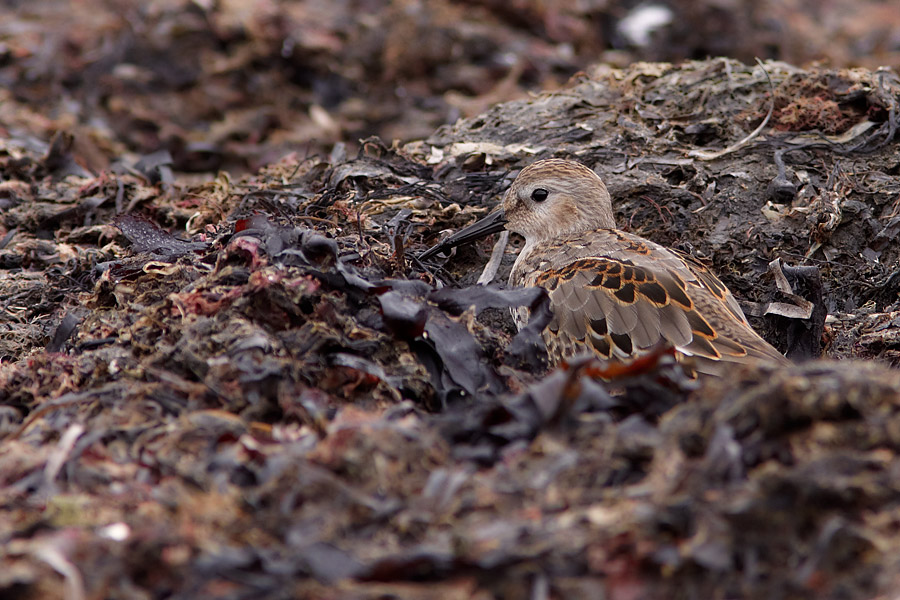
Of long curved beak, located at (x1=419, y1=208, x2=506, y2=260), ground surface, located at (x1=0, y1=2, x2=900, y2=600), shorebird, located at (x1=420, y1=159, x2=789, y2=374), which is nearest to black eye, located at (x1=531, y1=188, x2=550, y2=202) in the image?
shorebird, located at (x1=420, y1=159, x2=789, y2=374)

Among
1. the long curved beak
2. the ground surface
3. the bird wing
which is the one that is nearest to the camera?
the ground surface

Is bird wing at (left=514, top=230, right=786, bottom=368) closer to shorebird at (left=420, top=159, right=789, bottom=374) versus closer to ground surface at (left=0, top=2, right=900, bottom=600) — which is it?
shorebird at (left=420, top=159, right=789, bottom=374)

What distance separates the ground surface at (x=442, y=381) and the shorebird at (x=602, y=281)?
0.32 m

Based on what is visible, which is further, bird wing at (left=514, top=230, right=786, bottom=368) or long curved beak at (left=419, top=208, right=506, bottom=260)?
long curved beak at (left=419, top=208, right=506, bottom=260)

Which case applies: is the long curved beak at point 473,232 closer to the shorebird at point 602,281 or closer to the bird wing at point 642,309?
the shorebird at point 602,281

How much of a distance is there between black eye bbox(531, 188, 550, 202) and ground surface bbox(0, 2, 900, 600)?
45cm

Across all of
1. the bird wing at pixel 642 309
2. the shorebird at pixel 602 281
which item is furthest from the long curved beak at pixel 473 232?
the bird wing at pixel 642 309

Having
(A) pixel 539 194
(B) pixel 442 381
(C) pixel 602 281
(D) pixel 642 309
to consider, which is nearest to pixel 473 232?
(A) pixel 539 194

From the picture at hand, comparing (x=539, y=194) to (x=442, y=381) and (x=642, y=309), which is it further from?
(x=442, y=381)

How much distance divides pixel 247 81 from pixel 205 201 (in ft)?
11.2

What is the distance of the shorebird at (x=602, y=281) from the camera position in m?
3.97

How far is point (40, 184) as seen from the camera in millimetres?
6211

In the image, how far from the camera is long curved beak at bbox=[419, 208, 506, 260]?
477cm

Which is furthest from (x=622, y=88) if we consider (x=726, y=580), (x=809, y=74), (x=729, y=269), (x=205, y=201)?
(x=726, y=580)
